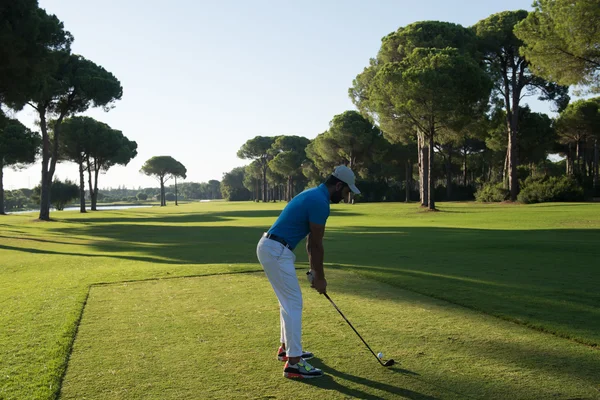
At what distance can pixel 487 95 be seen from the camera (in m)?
38.5

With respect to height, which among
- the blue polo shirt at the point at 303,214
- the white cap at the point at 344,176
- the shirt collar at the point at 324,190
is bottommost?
the blue polo shirt at the point at 303,214

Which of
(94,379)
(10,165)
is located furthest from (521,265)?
(10,165)

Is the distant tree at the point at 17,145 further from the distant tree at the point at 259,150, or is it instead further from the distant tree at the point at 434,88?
the distant tree at the point at 259,150

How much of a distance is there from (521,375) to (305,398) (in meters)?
2.06

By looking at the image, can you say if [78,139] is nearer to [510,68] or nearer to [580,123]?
[510,68]

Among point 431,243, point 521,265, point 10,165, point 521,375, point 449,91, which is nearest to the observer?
point 521,375

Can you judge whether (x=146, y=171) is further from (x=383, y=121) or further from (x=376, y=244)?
(x=376, y=244)

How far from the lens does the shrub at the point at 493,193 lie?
5038cm

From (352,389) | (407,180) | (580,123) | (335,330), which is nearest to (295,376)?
(352,389)

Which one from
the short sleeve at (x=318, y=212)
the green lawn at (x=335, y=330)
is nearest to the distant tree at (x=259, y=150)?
the green lawn at (x=335, y=330)

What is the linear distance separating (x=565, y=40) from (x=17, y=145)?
53691mm

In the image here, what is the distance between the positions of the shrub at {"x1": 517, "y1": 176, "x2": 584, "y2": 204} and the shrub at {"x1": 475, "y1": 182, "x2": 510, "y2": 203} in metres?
5.07

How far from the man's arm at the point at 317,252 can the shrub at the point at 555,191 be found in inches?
1708

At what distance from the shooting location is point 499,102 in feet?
155
